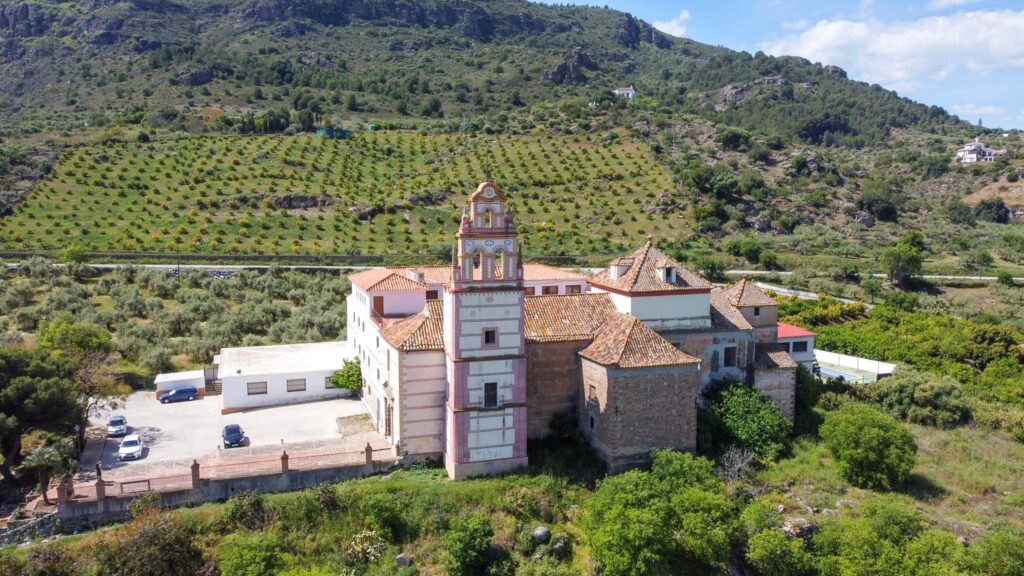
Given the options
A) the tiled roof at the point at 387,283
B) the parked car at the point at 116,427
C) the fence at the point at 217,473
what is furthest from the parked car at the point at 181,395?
the fence at the point at 217,473

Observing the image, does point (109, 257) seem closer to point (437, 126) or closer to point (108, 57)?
A: point (437, 126)

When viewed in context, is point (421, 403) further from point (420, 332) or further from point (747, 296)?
point (747, 296)

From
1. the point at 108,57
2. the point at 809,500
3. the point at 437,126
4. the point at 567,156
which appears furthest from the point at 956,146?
the point at 108,57

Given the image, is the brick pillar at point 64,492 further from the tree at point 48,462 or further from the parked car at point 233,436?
the parked car at point 233,436

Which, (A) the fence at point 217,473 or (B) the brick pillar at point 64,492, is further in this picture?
(A) the fence at point 217,473

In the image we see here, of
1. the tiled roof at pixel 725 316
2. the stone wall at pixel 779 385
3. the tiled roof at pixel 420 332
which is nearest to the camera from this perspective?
the tiled roof at pixel 420 332

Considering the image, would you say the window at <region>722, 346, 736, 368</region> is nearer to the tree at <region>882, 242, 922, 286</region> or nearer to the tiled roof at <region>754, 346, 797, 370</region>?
the tiled roof at <region>754, 346, 797, 370</region>
